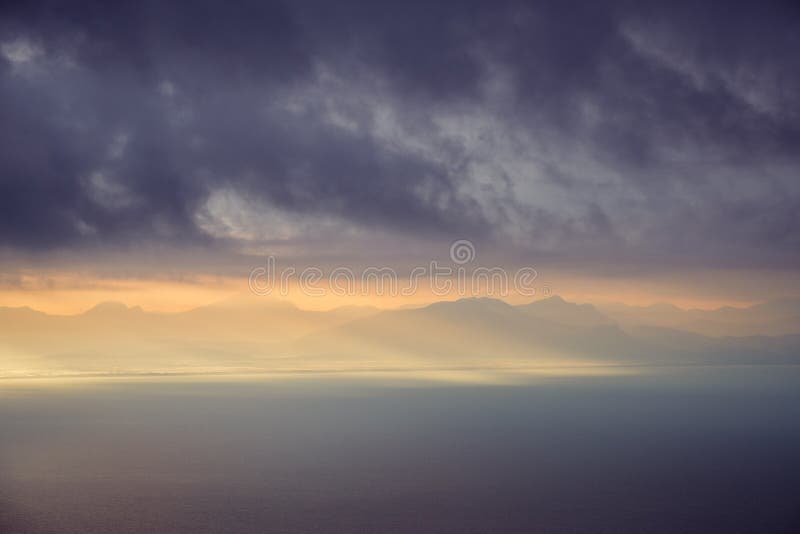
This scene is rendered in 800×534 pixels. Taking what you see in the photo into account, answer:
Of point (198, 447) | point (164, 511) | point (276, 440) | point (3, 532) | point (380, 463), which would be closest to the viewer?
point (3, 532)

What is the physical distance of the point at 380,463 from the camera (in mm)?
63156

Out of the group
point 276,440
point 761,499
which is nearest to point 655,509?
point 761,499

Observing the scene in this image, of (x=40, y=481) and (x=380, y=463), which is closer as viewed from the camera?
(x=40, y=481)

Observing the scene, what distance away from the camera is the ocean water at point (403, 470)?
43.4 meters

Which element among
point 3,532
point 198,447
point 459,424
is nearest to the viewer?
point 3,532

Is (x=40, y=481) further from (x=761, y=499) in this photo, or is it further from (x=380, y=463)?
(x=761, y=499)

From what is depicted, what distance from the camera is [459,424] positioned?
309 ft

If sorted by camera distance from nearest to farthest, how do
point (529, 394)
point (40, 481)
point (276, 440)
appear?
point (40, 481) → point (276, 440) → point (529, 394)

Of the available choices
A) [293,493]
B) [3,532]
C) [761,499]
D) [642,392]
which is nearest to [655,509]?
[761,499]

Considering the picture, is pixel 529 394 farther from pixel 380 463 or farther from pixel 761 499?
pixel 761 499

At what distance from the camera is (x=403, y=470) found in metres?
59.4

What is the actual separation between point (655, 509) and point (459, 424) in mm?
49276

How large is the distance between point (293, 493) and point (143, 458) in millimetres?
24055

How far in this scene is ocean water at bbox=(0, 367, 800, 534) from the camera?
1708 inches
